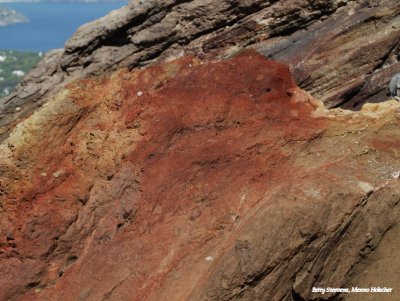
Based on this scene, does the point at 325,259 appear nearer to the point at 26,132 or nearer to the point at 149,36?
the point at 26,132

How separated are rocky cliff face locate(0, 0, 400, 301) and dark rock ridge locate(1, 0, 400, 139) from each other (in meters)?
0.05

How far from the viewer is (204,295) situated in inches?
377

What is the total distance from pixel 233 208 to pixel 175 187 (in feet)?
5.79

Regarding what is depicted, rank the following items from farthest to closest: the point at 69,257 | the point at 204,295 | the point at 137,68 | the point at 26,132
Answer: the point at 137,68 → the point at 26,132 → the point at 69,257 → the point at 204,295

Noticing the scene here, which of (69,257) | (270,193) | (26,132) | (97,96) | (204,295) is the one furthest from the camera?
(97,96)

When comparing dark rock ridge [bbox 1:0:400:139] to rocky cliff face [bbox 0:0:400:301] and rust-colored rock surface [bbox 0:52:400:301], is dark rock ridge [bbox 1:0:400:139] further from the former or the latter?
rust-colored rock surface [bbox 0:52:400:301]

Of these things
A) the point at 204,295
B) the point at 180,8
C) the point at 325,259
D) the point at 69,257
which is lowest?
the point at 325,259

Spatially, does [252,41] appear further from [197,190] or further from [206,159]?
[197,190]

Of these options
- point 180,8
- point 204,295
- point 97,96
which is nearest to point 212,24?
point 180,8

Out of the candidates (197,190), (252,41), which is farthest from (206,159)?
(252,41)

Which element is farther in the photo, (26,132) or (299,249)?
(26,132)

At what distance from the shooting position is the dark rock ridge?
15.2 metres

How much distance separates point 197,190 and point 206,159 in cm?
96

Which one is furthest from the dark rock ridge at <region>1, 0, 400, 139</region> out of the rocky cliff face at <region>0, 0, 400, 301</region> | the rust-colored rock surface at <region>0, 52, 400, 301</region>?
the rust-colored rock surface at <region>0, 52, 400, 301</region>
